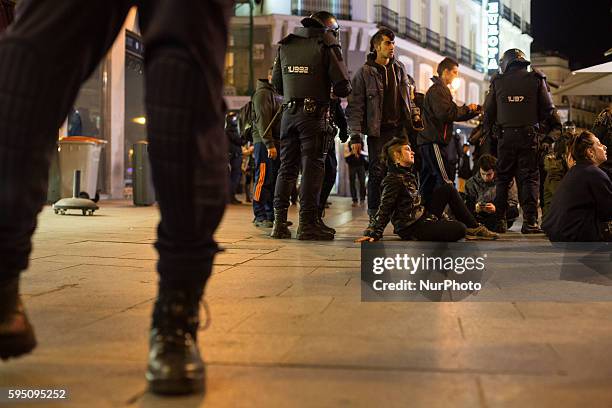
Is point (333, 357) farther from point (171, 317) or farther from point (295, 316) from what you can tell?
point (295, 316)

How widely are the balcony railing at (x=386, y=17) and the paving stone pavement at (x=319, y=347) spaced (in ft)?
93.9

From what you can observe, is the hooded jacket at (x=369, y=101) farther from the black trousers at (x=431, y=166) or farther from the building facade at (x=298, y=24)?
the building facade at (x=298, y=24)

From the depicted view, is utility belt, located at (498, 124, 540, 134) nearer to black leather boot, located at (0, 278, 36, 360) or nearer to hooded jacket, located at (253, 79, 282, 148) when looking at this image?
hooded jacket, located at (253, 79, 282, 148)

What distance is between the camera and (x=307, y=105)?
6883 mm

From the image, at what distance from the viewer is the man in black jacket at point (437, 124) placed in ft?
27.5

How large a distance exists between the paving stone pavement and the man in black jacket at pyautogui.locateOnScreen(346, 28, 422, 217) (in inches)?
142

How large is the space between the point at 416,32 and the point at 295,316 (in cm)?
3307

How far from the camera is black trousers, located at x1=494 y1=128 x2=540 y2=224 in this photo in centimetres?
864

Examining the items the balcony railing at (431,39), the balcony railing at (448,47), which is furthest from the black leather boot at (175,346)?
the balcony railing at (448,47)

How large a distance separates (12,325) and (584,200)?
4892 millimetres

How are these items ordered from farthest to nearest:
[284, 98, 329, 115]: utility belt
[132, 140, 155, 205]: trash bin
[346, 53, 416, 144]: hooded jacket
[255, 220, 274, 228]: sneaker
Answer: [132, 140, 155, 205]: trash bin
[255, 220, 274, 228]: sneaker
[346, 53, 416, 144]: hooded jacket
[284, 98, 329, 115]: utility belt

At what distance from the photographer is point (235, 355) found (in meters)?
2.26

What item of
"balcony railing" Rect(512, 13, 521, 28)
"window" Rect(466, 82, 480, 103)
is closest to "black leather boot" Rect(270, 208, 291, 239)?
"window" Rect(466, 82, 480, 103)

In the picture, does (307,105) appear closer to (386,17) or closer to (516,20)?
(386,17)
